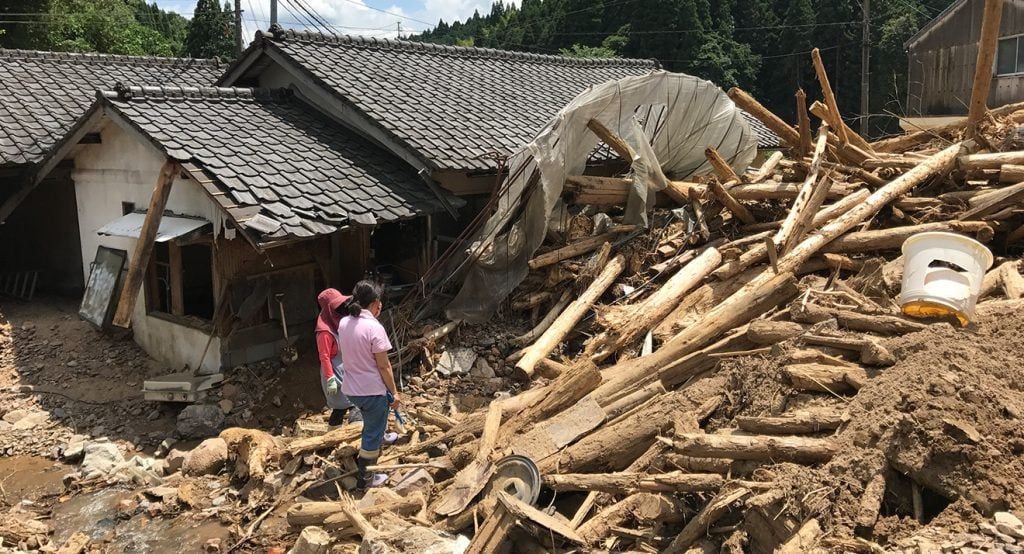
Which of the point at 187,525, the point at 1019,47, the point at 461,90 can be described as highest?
the point at 1019,47

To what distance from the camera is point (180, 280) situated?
990cm

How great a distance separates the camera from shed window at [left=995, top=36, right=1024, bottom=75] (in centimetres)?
1988

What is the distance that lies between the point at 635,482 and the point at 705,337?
2291mm

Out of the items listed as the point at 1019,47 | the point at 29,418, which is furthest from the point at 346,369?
the point at 1019,47

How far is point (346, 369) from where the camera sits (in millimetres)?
6473

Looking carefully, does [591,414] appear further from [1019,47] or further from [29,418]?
[1019,47]

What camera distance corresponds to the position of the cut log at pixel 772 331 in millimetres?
6312

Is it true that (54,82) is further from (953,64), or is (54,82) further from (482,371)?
(953,64)

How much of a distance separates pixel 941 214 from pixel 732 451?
558cm

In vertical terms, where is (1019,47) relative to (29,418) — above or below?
above

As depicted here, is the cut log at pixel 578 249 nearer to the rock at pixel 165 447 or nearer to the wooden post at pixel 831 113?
the wooden post at pixel 831 113

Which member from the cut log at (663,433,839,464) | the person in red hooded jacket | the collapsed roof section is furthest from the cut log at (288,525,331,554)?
the collapsed roof section

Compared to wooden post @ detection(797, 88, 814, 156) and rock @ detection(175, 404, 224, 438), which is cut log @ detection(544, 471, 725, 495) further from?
wooden post @ detection(797, 88, 814, 156)

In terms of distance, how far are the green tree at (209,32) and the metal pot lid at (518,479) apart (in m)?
37.0
